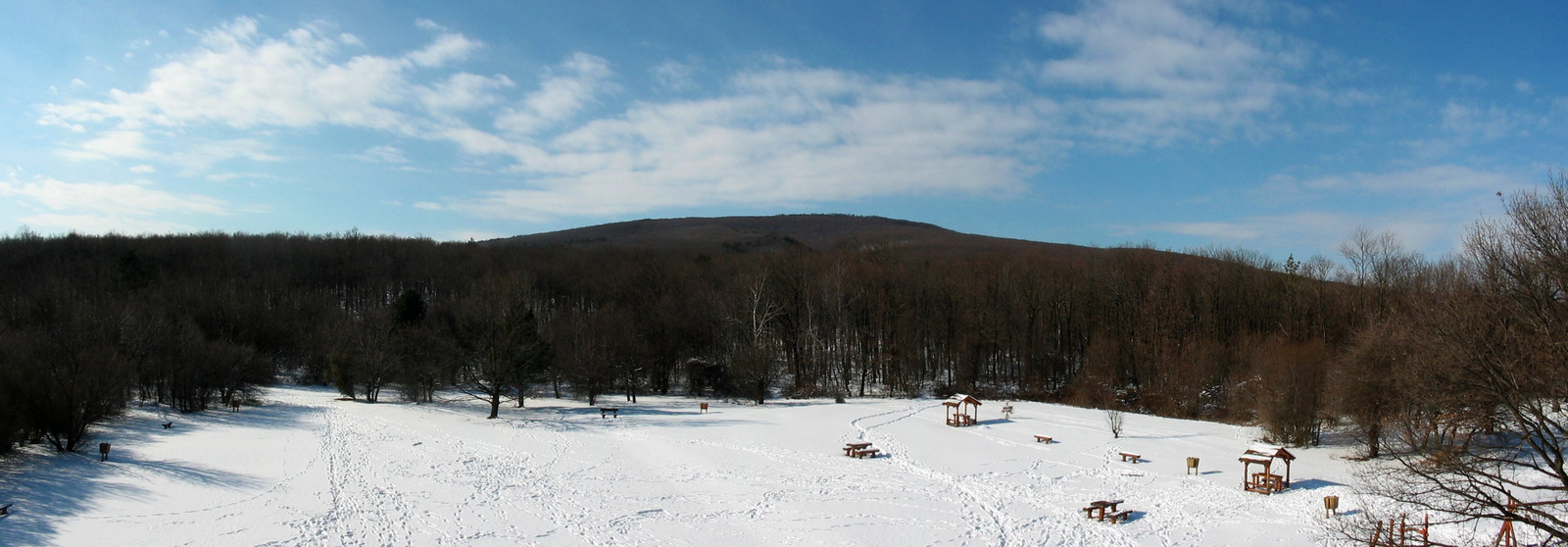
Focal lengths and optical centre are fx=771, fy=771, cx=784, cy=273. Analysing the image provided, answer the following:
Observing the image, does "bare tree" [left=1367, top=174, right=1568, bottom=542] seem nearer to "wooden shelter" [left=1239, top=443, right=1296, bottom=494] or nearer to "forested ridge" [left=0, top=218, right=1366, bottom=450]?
"wooden shelter" [left=1239, top=443, right=1296, bottom=494]

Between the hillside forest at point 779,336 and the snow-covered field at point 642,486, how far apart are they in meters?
2.84

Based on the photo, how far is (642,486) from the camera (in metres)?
22.8

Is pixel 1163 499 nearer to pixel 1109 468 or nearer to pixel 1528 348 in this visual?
pixel 1109 468

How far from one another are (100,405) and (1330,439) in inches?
1808

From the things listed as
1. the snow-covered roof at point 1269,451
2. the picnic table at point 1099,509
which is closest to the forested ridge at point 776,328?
the snow-covered roof at point 1269,451

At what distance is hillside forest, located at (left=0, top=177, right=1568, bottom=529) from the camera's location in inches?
1147

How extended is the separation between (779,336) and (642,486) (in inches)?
1503

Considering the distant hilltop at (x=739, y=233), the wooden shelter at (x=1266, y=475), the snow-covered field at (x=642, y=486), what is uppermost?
the distant hilltop at (x=739, y=233)

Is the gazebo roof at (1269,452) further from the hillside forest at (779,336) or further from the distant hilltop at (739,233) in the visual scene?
the distant hilltop at (739,233)

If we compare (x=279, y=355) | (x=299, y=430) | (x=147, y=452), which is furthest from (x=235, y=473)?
(x=279, y=355)

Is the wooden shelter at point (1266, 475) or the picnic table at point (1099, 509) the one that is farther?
the wooden shelter at point (1266, 475)

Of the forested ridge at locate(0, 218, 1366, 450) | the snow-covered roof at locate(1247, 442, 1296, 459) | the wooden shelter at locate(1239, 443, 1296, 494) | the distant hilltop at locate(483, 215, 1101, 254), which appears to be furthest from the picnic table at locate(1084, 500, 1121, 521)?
the distant hilltop at locate(483, 215, 1101, 254)

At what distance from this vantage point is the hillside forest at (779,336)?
29.1 m

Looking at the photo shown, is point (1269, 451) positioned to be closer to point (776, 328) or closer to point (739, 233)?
point (776, 328)
